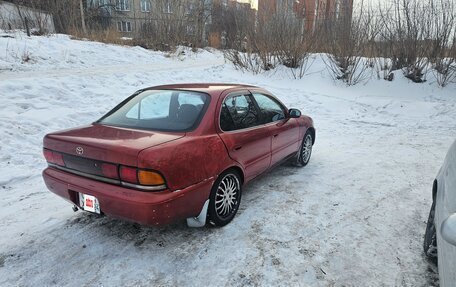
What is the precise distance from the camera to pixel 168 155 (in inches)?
109

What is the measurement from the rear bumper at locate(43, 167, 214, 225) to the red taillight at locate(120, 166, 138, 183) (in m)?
0.09

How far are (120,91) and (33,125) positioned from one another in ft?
11.8

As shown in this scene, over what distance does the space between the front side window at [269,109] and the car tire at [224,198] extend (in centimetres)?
103

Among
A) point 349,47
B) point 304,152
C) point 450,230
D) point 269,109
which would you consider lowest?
point 304,152

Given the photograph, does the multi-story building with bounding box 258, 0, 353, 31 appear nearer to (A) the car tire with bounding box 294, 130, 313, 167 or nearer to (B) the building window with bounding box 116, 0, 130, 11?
(A) the car tire with bounding box 294, 130, 313, 167

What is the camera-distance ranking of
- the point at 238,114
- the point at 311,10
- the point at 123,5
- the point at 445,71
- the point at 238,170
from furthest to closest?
1. the point at 123,5
2. the point at 311,10
3. the point at 445,71
4. the point at 238,114
5. the point at 238,170

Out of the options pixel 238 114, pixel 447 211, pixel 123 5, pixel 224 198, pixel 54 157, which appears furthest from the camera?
pixel 123 5

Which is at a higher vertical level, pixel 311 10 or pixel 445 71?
pixel 311 10

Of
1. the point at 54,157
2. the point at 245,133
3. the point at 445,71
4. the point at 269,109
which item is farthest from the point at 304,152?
the point at 445,71

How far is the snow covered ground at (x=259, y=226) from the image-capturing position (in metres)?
2.82

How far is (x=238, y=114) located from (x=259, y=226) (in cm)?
127

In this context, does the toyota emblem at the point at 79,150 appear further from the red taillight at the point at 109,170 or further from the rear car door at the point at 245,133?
the rear car door at the point at 245,133

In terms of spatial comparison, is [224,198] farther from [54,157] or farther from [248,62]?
[248,62]

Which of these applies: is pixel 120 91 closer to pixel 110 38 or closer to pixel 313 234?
pixel 313 234
